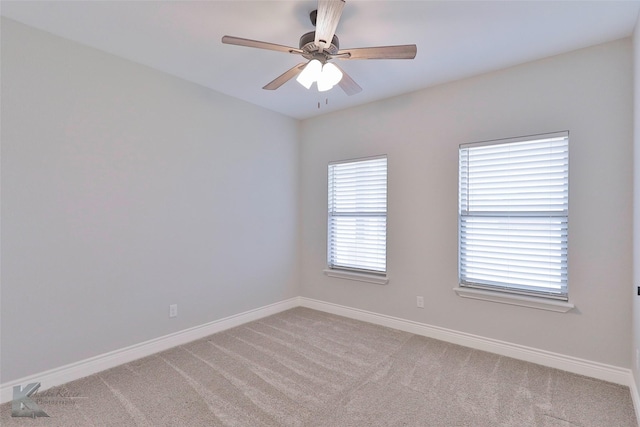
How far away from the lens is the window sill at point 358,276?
3.73m

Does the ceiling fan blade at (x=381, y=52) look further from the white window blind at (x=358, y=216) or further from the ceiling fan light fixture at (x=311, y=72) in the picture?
the white window blind at (x=358, y=216)

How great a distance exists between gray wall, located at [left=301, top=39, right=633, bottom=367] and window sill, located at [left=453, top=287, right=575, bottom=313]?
6cm

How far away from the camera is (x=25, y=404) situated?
2.17 meters

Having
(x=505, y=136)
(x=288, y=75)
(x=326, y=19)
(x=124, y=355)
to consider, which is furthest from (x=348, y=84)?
(x=124, y=355)

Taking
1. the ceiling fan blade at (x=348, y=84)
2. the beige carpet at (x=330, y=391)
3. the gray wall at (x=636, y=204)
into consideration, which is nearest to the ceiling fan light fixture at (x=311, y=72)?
the ceiling fan blade at (x=348, y=84)

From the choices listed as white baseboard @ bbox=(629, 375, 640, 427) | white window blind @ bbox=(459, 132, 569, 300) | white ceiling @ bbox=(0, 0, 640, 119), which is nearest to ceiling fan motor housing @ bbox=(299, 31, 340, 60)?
white ceiling @ bbox=(0, 0, 640, 119)

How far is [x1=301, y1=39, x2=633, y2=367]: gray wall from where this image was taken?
96.8 inches

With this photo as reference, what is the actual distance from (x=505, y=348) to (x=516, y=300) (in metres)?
0.47

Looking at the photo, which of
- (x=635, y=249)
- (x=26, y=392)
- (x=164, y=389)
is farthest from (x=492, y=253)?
(x=26, y=392)

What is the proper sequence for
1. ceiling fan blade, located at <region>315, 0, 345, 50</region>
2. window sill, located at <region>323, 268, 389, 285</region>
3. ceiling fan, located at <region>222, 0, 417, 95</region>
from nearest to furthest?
1. ceiling fan blade, located at <region>315, 0, 345, 50</region>
2. ceiling fan, located at <region>222, 0, 417, 95</region>
3. window sill, located at <region>323, 268, 389, 285</region>

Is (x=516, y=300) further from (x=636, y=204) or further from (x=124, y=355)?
(x=124, y=355)

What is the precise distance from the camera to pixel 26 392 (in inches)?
88.7

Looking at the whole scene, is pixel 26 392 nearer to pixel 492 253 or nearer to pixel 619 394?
pixel 492 253

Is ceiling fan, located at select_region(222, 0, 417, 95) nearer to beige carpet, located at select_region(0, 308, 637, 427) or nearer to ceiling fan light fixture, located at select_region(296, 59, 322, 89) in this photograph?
ceiling fan light fixture, located at select_region(296, 59, 322, 89)
